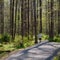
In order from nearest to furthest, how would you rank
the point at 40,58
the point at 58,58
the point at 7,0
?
the point at 58,58, the point at 40,58, the point at 7,0

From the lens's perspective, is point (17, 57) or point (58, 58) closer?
point (58, 58)

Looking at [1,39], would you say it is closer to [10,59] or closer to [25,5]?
[25,5]

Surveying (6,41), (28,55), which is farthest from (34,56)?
(6,41)

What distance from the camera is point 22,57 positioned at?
370 inches

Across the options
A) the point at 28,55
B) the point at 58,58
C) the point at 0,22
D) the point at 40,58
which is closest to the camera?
the point at 58,58

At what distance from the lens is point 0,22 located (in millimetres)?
33250

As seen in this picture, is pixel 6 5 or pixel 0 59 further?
pixel 6 5

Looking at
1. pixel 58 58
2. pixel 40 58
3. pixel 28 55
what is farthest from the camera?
pixel 28 55

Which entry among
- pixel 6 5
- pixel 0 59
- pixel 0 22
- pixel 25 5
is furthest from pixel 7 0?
pixel 0 59

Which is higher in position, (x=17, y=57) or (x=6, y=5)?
(x=6, y=5)

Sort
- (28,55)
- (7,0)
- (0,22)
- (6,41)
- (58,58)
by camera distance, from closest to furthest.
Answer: (58,58) → (28,55) → (6,41) → (0,22) → (7,0)

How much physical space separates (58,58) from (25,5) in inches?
626

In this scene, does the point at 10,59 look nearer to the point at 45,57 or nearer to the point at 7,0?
the point at 45,57

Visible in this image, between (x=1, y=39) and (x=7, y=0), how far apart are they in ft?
52.5
